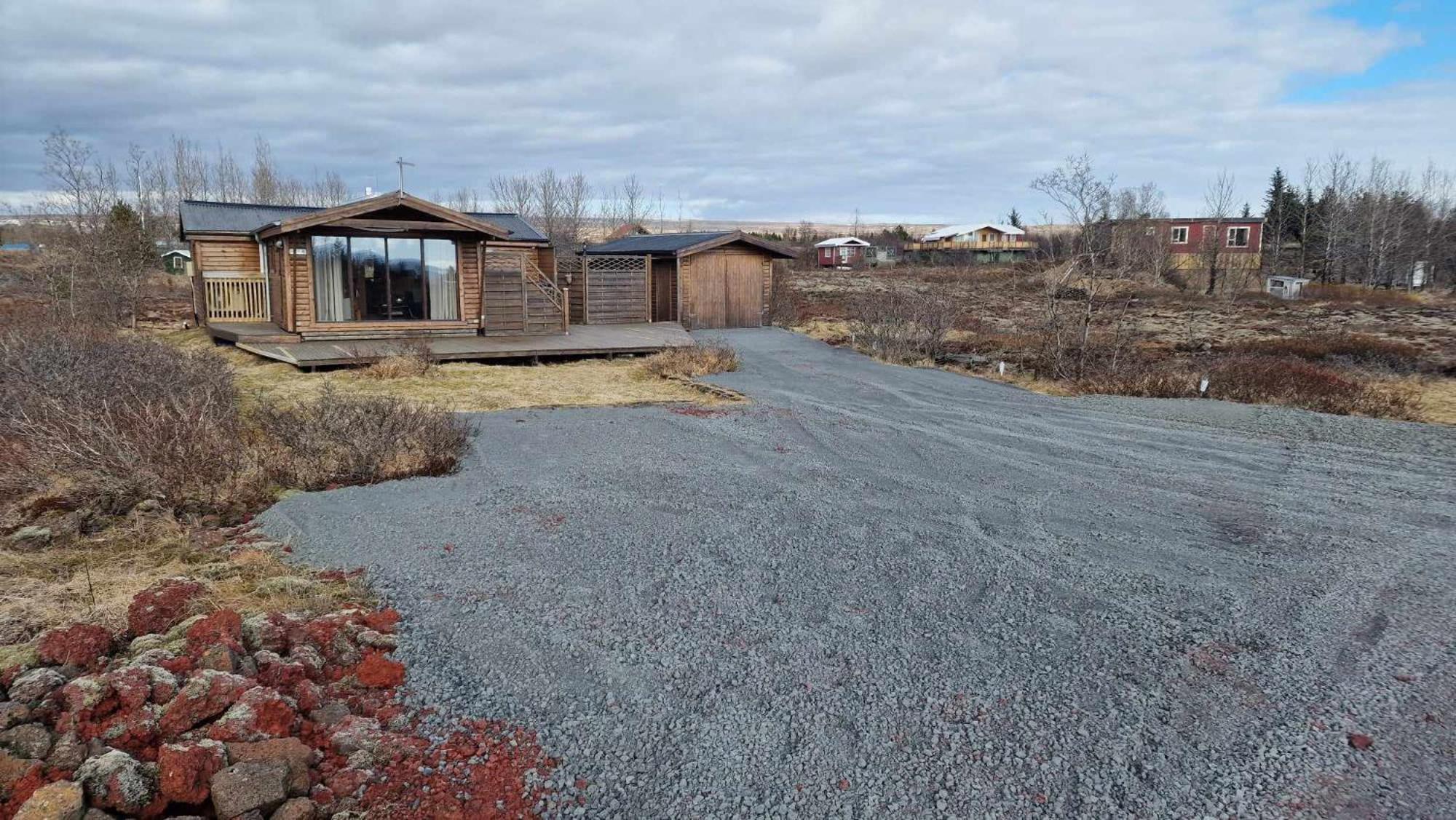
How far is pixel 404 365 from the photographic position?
12.9 m

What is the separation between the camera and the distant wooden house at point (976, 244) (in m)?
64.8

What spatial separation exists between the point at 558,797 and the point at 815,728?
1.06 m

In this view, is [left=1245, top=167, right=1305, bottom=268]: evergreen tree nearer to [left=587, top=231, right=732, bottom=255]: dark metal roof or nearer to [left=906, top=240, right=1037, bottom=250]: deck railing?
[left=906, top=240, right=1037, bottom=250]: deck railing

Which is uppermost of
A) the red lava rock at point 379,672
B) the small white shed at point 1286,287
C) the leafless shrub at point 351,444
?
the small white shed at point 1286,287

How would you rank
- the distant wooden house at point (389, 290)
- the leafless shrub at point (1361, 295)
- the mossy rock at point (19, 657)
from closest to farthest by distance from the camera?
the mossy rock at point (19, 657)
the distant wooden house at point (389, 290)
the leafless shrub at point (1361, 295)

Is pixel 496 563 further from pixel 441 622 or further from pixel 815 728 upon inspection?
pixel 815 728

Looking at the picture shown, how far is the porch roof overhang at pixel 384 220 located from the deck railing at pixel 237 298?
4.20 meters

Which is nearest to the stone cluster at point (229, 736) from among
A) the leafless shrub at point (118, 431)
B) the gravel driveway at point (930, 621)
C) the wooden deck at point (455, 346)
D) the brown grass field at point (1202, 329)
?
the gravel driveway at point (930, 621)

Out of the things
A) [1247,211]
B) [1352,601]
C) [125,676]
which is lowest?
[1352,601]

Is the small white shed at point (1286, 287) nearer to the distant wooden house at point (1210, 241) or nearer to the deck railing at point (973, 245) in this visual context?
the distant wooden house at point (1210, 241)

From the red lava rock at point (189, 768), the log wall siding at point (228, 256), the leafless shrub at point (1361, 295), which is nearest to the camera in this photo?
the red lava rock at point (189, 768)

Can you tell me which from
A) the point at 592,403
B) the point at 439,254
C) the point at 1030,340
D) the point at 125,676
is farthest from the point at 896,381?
the point at 125,676

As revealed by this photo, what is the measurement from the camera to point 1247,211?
5875 cm

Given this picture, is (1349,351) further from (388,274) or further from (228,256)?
(228,256)
